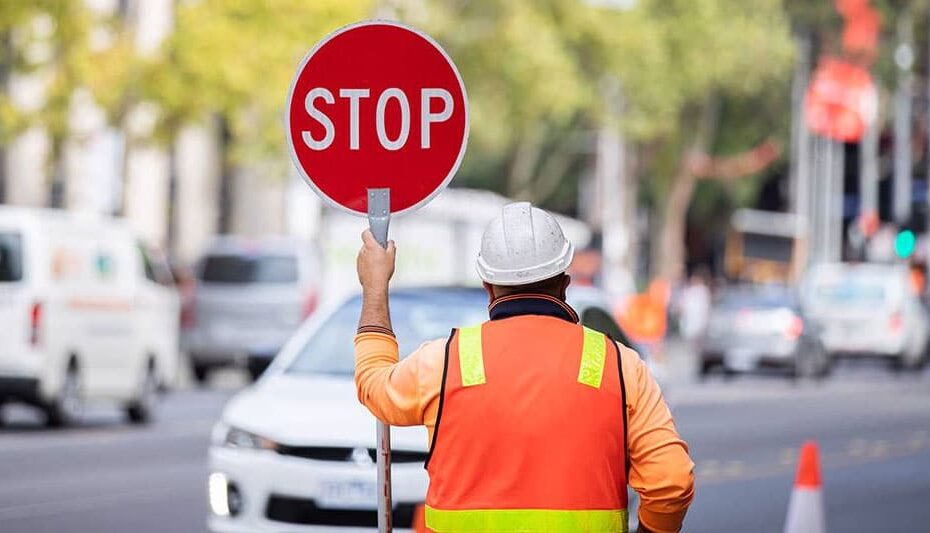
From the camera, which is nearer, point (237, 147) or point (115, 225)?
point (115, 225)

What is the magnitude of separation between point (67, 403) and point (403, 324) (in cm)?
1049

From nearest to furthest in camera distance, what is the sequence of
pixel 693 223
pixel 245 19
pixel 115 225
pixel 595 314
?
1. pixel 595 314
2. pixel 115 225
3. pixel 245 19
4. pixel 693 223

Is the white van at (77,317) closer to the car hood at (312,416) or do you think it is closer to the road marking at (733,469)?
the road marking at (733,469)

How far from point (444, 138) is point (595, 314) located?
4.57 m

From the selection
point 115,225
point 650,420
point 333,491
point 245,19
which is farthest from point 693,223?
point 650,420

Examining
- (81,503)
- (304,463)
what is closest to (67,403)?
(81,503)

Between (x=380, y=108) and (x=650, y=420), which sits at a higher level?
(x=380, y=108)

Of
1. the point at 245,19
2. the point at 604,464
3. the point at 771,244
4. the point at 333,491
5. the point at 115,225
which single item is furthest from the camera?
the point at 771,244

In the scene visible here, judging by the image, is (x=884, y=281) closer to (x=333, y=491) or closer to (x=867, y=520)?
(x=867, y=520)

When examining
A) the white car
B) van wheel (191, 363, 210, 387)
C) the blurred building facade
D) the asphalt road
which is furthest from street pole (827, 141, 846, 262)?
the white car

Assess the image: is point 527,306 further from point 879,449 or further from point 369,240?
point 879,449

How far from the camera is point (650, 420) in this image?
5191 millimetres

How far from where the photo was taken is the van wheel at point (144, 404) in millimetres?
23078

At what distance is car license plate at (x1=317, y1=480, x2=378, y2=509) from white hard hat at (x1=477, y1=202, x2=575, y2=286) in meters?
5.25
